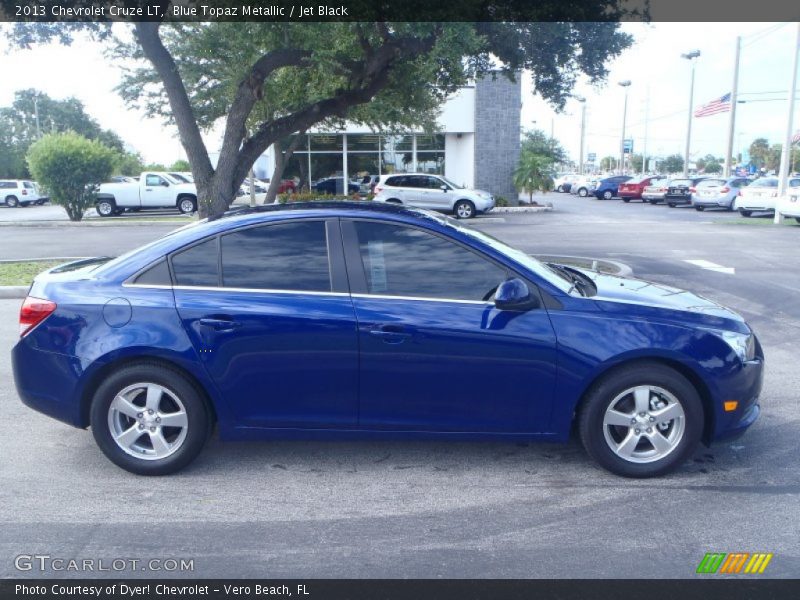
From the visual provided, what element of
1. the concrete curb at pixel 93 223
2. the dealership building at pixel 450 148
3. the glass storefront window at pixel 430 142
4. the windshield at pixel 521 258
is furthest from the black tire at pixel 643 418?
the glass storefront window at pixel 430 142

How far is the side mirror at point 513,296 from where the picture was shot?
4496 millimetres

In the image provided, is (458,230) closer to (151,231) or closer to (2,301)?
(2,301)

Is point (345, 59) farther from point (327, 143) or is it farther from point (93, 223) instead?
point (327, 143)

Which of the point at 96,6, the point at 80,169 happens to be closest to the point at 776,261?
the point at 96,6

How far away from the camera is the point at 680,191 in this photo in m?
35.5

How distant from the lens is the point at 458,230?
193 inches

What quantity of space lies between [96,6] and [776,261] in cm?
1310

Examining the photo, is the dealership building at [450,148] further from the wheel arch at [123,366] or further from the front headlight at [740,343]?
the wheel arch at [123,366]

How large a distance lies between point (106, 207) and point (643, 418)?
98.2 ft

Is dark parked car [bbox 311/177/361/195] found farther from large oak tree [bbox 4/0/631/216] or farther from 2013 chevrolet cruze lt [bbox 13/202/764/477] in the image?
2013 chevrolet cruze lt [bbox 13/202/764/477]

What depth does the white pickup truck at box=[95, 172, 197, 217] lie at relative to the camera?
102ft

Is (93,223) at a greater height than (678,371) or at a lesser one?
lesser

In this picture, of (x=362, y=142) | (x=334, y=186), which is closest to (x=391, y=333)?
(x=334, y=186)

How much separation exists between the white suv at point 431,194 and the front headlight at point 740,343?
23.1 m
